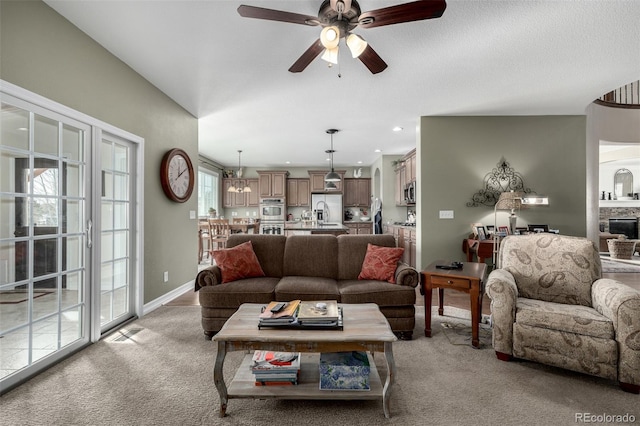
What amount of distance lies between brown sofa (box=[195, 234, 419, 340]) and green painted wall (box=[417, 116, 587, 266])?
1870 mm

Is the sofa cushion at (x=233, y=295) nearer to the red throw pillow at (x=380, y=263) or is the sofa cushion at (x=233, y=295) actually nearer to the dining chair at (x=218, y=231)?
the red throw pillow at (x=380, y=263)

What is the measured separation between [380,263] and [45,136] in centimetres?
295

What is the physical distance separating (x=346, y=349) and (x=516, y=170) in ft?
14.4

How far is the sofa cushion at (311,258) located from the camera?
329cm

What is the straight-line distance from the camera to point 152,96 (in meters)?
3.59

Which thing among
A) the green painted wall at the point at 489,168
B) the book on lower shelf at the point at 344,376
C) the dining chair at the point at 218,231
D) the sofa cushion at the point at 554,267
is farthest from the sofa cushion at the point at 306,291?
the dining chair at the point at 218,231

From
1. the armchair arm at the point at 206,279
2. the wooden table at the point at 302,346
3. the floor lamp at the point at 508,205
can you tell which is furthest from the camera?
the floor lamp at the point at 508,205

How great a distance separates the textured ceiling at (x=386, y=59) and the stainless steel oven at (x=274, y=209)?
14.1 feet

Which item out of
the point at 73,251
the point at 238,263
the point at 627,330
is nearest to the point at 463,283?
the point at 627,330

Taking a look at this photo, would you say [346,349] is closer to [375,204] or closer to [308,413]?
[308,413]

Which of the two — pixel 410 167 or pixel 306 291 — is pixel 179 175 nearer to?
pixel 306 291

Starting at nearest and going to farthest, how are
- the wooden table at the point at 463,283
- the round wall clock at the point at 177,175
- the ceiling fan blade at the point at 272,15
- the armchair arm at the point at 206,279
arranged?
1. the ceiling fan blade at the point at 272,15
2. the wooden table at the point at 463,283
3. the armchair arm at the point at 206,279
4. the round wall clock at the point at 177,175

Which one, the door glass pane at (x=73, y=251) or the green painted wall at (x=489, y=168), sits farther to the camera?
the green painted wall at (x=489, y=168)

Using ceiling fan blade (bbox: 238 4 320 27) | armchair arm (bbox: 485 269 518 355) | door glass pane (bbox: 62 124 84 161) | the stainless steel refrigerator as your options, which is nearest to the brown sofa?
armchair arm (bbox: 485 269 518 355)
